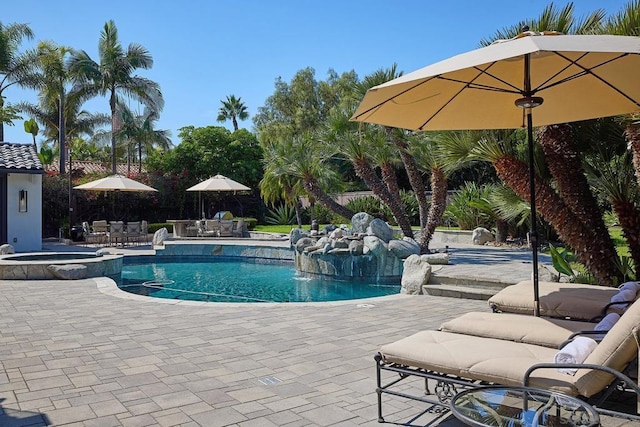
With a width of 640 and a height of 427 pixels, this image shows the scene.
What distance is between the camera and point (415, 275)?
31.2 feet

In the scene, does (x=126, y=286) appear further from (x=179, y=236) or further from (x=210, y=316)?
(x=179, y=236)

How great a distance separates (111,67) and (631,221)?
1057 inches

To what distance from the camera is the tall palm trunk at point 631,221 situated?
674 centimetres

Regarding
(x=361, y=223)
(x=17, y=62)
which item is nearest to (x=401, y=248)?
(x=361, y=223)

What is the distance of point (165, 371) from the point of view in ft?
15.9

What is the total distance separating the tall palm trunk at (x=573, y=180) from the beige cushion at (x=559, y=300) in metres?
1.53

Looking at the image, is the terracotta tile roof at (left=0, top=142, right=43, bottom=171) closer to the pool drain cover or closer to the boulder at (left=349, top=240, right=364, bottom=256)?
the boulder at (left=349, top=240, right=364, bottom=256)

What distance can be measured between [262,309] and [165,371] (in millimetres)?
2897

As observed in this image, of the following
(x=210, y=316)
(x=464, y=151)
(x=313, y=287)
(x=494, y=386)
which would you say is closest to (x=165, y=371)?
(x=210, y=316)

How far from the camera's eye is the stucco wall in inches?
681

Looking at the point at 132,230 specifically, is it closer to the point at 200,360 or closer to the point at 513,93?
the point at 200,360

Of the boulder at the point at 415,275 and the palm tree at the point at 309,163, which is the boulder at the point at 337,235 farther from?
the boulder at the point at 415,275

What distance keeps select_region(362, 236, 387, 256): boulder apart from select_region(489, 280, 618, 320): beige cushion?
668cm

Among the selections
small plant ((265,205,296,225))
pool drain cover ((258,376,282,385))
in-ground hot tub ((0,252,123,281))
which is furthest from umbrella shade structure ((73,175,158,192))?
pool drain cover ((258,376,282,385))
